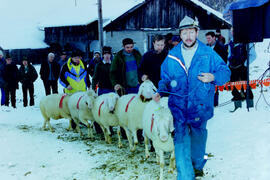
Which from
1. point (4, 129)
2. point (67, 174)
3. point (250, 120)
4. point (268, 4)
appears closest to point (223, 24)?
Result: point (268, 4)

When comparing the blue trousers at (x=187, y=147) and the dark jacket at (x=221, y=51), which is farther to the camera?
the dark jacket at (x=221, y=51)

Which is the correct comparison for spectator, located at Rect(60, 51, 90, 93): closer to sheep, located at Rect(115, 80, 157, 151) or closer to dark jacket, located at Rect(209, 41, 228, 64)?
sheep, located at Rect(115, 80, 157, 151)

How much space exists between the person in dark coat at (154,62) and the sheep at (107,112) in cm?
78

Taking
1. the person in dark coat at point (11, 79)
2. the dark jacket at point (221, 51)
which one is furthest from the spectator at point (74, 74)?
the person in dark coat at point (11, 79)

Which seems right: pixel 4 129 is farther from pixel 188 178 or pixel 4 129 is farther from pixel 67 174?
pixel 188 178

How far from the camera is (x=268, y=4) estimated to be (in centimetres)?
607

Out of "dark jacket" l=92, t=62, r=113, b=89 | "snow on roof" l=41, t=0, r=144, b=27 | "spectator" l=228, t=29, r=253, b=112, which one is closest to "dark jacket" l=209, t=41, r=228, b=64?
"spectator" l=228, t=29, r=253, b=112

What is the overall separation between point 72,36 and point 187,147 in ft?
79.3

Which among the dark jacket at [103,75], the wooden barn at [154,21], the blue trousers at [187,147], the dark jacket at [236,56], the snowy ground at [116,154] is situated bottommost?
the snowy ground at [116,154]

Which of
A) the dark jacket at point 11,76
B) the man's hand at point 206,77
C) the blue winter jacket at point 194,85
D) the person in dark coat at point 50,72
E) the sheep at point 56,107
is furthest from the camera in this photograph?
the dark jacket at point 11,76

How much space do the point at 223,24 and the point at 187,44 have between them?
48.5 feet

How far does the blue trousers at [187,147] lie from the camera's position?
131 inches

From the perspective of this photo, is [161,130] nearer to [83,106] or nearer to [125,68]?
[125,68]

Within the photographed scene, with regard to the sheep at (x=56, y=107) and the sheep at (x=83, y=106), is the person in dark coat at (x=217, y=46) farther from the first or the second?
the sheep at (x=56, y=107)
